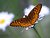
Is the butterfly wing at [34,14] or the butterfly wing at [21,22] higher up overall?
the butterfly wing at [34,14]

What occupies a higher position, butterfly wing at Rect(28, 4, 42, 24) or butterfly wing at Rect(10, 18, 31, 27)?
butterfly wing at Rect(28, 4, 42, 24)

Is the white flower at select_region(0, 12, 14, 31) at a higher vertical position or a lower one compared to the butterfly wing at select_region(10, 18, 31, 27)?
higher

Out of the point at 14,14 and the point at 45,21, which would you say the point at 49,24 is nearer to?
the point at 45,21

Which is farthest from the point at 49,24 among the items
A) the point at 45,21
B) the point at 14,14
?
the point at 14,14
